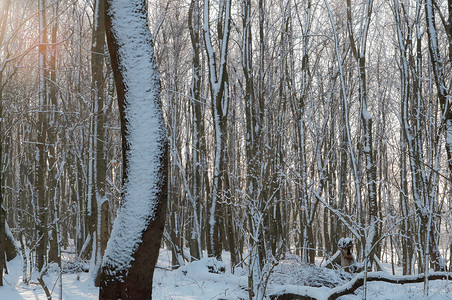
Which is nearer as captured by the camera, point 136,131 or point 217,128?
point 136,131

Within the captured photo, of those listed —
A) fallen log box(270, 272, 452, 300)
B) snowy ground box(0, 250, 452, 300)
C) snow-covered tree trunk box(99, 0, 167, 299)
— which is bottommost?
snowy ground box(0, 250, 452, 300)

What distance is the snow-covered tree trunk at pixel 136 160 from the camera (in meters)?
4.34

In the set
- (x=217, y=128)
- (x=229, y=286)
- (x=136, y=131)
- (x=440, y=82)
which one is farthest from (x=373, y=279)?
(x=217, y=128)

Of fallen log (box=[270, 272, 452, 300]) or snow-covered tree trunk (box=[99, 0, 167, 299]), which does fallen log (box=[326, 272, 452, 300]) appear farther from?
snow-covered tree trunk (box=[99, 0, 167, 299])

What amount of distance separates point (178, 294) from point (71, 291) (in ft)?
7.95

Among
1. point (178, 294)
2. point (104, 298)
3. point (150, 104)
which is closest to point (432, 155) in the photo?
point (150, 104)

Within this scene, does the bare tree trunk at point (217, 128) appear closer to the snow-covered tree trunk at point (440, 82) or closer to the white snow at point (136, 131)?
the snow-covered tree trunk at point (440, 82)

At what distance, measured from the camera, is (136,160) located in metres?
4.60

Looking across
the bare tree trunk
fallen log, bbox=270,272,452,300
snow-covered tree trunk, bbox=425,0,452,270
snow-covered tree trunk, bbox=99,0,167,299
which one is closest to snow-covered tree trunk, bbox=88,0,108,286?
the bare tree trunk

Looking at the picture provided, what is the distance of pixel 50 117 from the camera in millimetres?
12500

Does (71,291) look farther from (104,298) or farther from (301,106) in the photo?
(301,106)

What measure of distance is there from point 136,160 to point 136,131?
1.06 feet

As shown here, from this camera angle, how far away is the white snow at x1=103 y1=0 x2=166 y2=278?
4430mm

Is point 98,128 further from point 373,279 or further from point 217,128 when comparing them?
point 373,279
